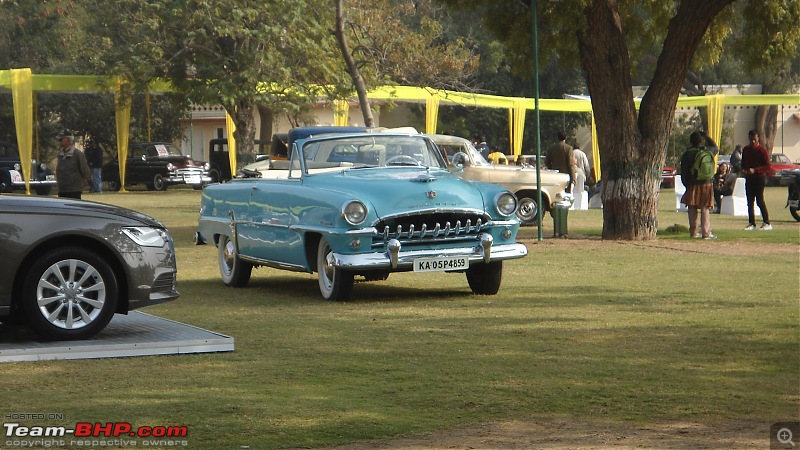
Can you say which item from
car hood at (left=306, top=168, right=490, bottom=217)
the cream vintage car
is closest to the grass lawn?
Answer: car hood at (left=306, top=168, right=490, bottom=217)

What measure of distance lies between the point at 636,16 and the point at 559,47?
1.70 metres

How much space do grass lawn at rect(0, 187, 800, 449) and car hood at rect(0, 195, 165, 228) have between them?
1.26m

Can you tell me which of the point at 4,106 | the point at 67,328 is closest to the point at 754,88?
the point at 4,106

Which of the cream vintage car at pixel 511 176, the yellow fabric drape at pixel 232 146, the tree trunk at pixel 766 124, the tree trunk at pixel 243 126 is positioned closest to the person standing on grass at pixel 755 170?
the cream vintage car at pixel 511 176

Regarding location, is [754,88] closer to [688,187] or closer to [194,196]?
[194,196]

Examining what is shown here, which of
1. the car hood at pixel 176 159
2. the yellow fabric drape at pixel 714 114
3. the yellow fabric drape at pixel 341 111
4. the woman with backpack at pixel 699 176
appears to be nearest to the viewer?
the woman with backpack at pixel 699 176

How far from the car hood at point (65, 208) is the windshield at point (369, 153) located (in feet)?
12.8

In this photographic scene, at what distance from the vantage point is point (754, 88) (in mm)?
59812

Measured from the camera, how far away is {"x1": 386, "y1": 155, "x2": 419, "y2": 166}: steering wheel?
13852mm

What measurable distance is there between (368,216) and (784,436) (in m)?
6.14

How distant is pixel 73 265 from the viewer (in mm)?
9711

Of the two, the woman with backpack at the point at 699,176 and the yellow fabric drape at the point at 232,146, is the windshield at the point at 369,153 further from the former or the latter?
the yellow fabric drape at the point at 232,146

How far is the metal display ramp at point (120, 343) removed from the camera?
30.2 ft

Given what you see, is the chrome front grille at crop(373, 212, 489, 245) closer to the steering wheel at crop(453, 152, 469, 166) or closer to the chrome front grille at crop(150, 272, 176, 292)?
the steering wheel at crop(453, 152, 469, 166)
